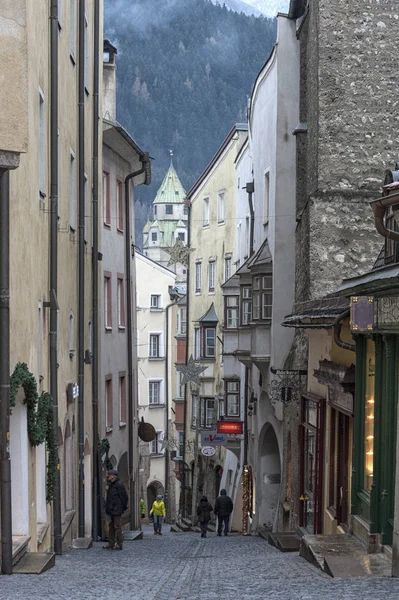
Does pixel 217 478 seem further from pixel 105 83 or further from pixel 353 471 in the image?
pixel 353 471

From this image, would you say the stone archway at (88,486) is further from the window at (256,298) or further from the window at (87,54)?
the window at (87,54)

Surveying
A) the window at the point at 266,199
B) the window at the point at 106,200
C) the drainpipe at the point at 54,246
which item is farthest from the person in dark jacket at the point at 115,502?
the window at the point at 266,199

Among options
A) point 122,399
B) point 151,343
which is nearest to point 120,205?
point 122,399

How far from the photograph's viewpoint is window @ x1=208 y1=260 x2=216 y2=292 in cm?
5086

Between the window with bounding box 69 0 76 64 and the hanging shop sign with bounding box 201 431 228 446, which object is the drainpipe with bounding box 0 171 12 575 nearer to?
the window with bounding box 69 0 76 64

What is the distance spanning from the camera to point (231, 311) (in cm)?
4262

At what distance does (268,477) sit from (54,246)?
48.4 feet

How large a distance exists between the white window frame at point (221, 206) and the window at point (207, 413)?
7.86 meters

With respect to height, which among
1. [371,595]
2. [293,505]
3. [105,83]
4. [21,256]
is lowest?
[293,505]

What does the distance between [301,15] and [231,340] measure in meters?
17.2

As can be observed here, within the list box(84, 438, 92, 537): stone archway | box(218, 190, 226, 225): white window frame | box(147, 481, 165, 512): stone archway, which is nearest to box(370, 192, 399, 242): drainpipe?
box(84, 438, 92, 537): stone archway

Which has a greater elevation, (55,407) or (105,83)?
(105,83)

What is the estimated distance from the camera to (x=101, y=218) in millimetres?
28562

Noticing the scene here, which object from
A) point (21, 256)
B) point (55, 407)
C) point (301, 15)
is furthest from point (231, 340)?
point (21, 256)
